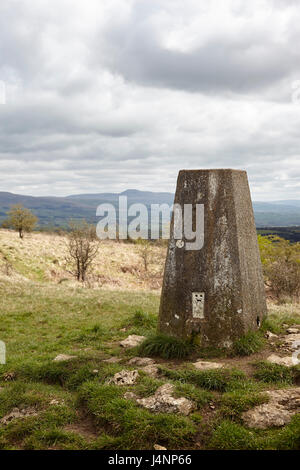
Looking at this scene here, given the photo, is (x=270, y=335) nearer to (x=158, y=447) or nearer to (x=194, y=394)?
(x=194, y=394)

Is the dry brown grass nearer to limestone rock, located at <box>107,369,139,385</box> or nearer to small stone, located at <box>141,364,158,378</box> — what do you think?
small stone, located at <box>141,364,158,378</box>

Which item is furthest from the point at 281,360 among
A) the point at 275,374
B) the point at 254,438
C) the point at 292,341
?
the point at 254,438

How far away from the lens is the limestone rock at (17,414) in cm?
571

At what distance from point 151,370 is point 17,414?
93.5 inches

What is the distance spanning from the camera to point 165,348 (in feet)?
25.9

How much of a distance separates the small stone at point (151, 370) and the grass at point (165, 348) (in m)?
0.82

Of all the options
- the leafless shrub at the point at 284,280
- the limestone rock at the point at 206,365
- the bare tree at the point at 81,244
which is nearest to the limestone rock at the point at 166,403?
the limestone rock at the point at 206,365

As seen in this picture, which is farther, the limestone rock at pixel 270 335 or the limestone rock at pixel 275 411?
the limestone rock at pixel 270 335

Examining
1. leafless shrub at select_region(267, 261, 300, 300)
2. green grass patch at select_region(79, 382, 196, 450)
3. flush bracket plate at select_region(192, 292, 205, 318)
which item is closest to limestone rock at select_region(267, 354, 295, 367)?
flush bracket plate at select_region(192, 292, 205, 318)

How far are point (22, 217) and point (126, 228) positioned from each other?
42.1ft

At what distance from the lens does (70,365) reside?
757 centimetres

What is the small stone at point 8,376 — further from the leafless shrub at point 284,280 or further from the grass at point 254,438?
the leafless shrub at point 284,280
